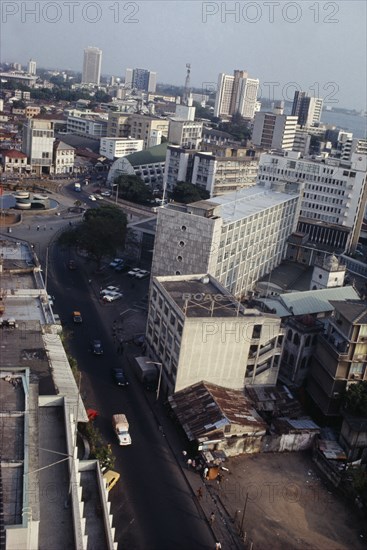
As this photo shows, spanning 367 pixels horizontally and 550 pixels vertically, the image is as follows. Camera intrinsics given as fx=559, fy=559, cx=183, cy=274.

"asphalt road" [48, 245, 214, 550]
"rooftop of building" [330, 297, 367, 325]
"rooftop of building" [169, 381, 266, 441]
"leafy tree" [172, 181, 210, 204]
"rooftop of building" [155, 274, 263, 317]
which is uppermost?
"rooftop of building" [330, 297, 367, 325]

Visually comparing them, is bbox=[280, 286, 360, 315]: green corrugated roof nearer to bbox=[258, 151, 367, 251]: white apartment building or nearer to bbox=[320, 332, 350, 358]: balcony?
bbox=[320, 332, 350, 358]: balcony

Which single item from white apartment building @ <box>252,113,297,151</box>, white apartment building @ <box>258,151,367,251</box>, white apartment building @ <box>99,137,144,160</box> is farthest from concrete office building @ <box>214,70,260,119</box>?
white apartment building @ <box>258,151,367,251</box>

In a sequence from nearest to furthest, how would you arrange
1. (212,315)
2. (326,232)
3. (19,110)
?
(212,315), (326,232), (19,110)

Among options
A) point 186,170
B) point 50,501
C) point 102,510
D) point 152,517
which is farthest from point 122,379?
point 186,170

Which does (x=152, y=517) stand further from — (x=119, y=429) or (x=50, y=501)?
(x=50, y=501)

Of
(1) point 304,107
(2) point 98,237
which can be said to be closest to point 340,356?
(2) point 98,237

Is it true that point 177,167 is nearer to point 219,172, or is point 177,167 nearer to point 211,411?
point 219,172
